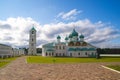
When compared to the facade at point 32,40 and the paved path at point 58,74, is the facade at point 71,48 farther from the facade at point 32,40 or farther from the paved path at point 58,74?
the paved path at point 58,74

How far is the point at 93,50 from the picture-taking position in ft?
232

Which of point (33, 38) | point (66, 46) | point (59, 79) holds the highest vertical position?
point (33, 38)

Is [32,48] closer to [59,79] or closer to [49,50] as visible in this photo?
[49,50]

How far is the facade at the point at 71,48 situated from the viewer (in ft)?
232

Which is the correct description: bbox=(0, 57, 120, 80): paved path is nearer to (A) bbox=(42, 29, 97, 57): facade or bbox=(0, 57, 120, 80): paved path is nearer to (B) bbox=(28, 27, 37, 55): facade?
(A) bbox=(42, 29, 97, 57): facade

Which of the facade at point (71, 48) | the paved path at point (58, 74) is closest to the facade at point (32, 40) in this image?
the facade at point (71, 48)

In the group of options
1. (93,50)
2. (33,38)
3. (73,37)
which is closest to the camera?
(93,50)

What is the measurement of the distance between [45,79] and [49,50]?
58.4 m

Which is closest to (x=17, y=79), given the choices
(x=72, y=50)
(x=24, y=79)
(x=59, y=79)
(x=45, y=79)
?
(x=24, y=79)

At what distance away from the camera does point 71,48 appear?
7175cm

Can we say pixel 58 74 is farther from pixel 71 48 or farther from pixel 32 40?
pixel 32 40

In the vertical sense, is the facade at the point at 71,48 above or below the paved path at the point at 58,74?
above

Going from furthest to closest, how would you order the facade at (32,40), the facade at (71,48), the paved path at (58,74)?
the facade at (32,40)
the facade at (71,48)
the paved path at (58,74)

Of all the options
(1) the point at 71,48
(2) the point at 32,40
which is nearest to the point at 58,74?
(1) the point at 71,48
